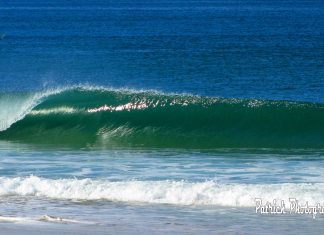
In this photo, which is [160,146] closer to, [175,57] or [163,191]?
[163,191]

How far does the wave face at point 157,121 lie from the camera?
22469 mm

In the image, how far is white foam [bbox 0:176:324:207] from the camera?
48.0 feet

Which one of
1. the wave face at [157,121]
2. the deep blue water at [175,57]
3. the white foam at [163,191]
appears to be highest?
the deep blue water at [175,57]

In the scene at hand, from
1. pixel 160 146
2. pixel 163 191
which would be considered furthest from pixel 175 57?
pixel 163 191

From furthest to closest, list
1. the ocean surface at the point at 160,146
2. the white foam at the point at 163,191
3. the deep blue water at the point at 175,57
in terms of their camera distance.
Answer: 1. the deep blue water at the point at 175,57
2. the white foam at the point at 163,191
3. the ocean surface at the point at 160,146

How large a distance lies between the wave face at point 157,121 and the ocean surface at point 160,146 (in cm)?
4

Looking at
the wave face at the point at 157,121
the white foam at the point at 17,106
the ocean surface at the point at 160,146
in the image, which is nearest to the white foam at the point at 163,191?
the ocean surface at the point at 160,146

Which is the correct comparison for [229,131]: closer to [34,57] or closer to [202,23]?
[34,57]

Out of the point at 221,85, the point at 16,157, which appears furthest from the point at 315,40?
the point at 16,157

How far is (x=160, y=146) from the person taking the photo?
21703mm

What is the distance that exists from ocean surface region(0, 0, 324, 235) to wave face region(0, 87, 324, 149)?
0.12 feet

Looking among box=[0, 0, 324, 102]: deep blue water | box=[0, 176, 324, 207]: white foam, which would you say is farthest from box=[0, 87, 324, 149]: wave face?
box=[0, 0, 324, 102]: deep blue water

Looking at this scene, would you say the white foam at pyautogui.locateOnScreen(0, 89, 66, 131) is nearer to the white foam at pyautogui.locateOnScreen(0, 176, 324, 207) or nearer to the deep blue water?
the white foam at pyautogui.locateOnScreen(0, 176, 324, 207)

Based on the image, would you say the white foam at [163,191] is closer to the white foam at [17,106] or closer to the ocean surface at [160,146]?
the ocean surface at [160,146]
